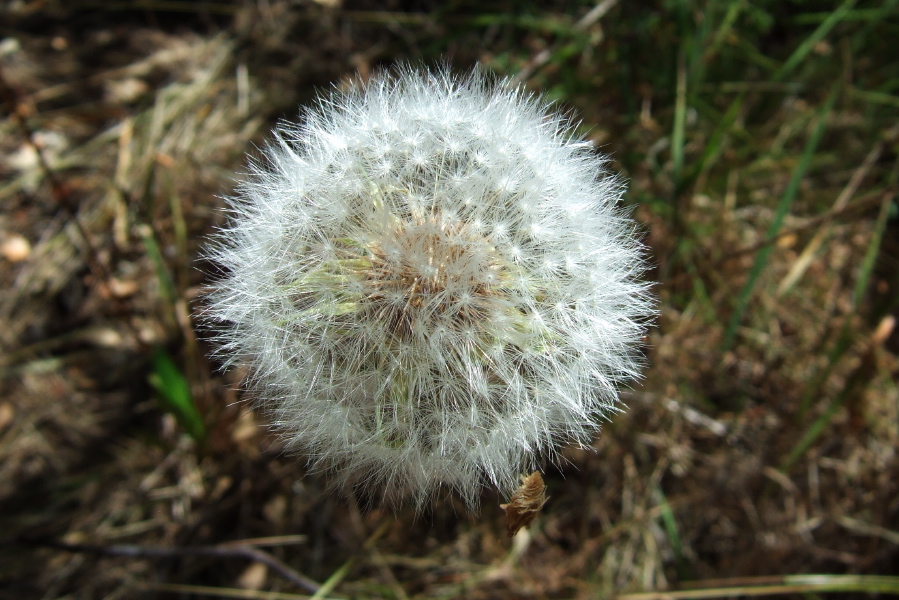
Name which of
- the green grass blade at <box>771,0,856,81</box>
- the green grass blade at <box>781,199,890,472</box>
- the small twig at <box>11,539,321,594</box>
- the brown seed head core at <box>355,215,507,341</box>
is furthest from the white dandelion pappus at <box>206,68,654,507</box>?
the green grass blade at <box>771,0,856,81</box>

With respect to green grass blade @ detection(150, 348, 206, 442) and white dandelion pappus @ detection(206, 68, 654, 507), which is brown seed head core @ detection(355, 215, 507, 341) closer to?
white dandelion pappus @ detection(206, 68, 654, 507)

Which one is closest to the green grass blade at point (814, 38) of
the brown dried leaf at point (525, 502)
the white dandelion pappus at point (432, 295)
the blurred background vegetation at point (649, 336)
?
the blurred background vegetation at point (649, 336)

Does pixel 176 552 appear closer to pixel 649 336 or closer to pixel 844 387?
pixel 649 336

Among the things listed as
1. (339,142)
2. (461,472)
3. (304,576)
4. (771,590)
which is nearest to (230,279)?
(339,142)

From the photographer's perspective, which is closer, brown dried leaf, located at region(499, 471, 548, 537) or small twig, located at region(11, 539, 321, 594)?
brown dried leaf, located at region(499, 471, 548, 537)

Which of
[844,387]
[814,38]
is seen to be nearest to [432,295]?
[844,387]

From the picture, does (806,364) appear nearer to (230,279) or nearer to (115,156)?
(230,279)
